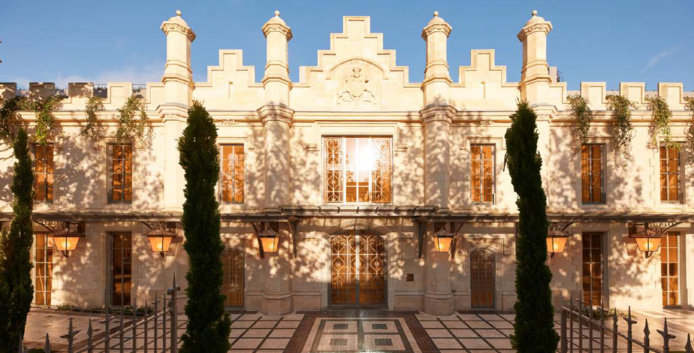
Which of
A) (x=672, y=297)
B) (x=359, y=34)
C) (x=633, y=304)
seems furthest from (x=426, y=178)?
(x=672, y=297)

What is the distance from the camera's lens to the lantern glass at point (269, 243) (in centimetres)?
1149

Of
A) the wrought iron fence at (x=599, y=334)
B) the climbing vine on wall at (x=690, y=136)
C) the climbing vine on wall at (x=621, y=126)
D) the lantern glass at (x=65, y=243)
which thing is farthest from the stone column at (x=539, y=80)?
the lantern glass at (x=65, y=243)

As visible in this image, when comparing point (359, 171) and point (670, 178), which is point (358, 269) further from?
point (670, 178)

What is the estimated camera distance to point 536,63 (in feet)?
40.6

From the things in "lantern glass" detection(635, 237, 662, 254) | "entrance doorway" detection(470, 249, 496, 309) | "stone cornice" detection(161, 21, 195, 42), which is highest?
"stone cornice" detection(161, 21, 195, 42)

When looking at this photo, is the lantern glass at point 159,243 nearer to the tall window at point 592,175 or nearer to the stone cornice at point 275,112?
the stone cornice at point 275,112

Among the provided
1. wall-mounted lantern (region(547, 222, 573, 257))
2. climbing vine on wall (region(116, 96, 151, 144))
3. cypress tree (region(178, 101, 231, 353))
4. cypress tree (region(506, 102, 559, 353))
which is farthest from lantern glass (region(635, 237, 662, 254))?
climbing vine on wall (region(116, 96, 151, 144))

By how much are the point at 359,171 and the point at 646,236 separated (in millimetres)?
9500

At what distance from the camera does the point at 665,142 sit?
12594mm

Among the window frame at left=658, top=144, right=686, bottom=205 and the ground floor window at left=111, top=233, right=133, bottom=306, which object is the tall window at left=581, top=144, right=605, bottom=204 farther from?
the ground floor window at left=111, top=233, right=133, bottom=306

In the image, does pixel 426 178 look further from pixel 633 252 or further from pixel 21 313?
pixel 21 313

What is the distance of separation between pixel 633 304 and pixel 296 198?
12.4 m

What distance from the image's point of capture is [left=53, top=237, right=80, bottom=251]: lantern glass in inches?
462

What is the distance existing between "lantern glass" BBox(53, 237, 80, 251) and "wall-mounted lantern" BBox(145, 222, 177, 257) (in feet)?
8.29
